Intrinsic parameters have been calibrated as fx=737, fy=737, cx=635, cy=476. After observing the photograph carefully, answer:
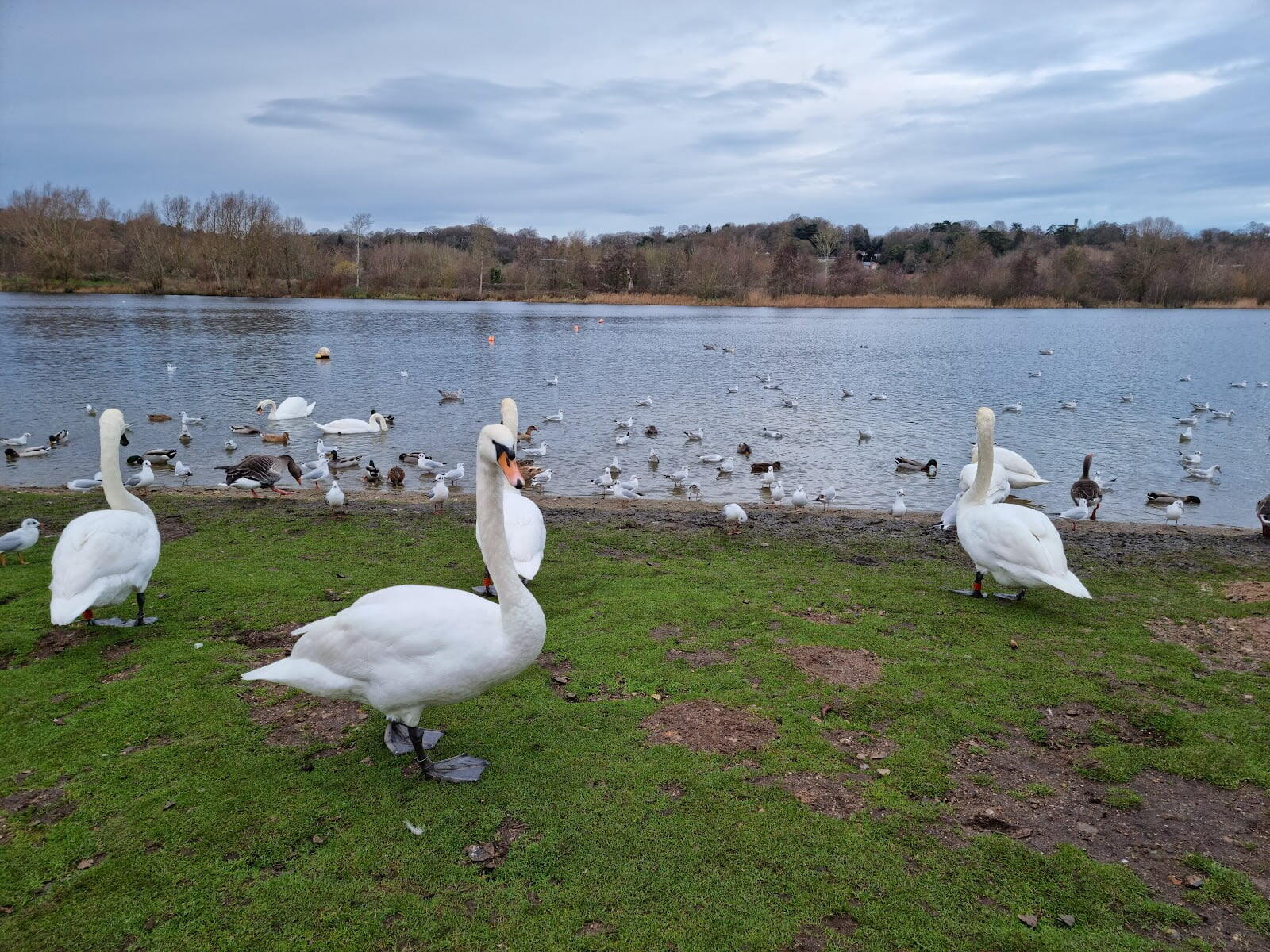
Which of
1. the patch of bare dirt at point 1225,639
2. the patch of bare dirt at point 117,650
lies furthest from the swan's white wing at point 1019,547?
the patch of bare dirt at point 117,650

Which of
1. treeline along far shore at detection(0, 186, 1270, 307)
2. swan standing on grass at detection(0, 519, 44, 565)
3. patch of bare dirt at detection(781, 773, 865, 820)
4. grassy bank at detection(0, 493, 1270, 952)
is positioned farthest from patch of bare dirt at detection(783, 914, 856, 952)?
treeline along far shore at detection(0, 186, 1270, 307)

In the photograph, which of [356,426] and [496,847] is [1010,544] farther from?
[356,426]

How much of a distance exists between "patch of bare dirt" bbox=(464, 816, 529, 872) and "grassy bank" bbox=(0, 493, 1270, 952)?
0.08 feet

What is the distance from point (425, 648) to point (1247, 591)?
927cm

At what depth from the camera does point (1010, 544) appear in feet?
24.0

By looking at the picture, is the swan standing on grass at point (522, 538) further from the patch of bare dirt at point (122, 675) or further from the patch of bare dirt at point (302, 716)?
the patch of bare dirt at point (122, 675)

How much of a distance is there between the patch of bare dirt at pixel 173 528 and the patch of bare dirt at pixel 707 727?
24.2 feet

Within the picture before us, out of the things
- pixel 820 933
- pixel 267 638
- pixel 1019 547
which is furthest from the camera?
pixel 1019 547

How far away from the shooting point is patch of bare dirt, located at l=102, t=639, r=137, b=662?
586 cm

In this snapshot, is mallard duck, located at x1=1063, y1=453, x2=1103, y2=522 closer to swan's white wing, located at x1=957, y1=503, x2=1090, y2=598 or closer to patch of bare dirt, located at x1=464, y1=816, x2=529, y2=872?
swan's white wing, located at x1=957, y1=503, x2=1090, y2=598

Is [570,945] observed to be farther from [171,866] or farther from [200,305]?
[200,305]

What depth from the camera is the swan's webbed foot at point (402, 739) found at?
467cm

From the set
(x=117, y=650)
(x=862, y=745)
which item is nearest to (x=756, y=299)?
(x=117, y=650)

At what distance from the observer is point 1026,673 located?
236 inches
